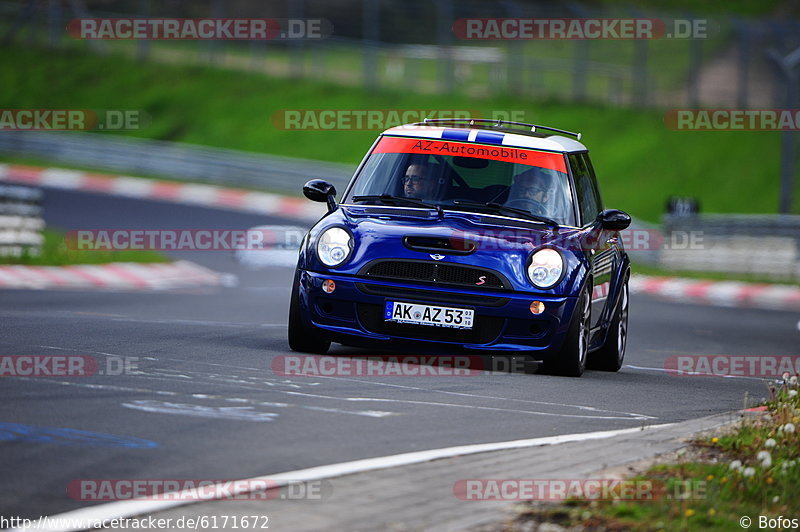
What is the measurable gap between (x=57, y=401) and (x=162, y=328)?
14.0 feet

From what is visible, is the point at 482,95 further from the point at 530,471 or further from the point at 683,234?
the point at 530,471

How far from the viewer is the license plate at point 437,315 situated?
973 centimetres

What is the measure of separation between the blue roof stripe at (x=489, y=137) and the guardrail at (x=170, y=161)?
85.9 feet

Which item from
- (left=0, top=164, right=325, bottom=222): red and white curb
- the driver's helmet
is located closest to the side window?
the driver's helmet

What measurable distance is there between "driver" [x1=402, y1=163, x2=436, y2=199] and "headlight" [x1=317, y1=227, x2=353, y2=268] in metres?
0.85

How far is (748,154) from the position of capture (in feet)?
Result: 129

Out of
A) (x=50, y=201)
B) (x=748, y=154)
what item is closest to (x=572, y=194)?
(x=50, y=201)

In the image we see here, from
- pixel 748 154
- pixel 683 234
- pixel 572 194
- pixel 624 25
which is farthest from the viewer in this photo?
pixel 624 25

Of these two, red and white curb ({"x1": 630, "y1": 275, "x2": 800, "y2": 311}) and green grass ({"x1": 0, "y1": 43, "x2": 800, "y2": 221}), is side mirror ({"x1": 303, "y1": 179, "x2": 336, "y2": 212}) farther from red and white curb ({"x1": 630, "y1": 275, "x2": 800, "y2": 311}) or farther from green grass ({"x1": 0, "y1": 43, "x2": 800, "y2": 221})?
green grass ({"x1": 0, "y1": 43, "x2": 800, "y2": 221})

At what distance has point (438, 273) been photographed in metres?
9.77

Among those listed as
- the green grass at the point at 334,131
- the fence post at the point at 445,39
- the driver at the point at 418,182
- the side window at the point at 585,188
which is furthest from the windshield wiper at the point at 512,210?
the fence post at the point at 445,39

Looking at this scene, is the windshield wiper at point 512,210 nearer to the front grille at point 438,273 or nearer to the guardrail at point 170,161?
the front grille at point 438,273

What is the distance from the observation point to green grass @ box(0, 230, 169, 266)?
20.8m

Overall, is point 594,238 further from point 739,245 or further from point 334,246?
point 739,245
